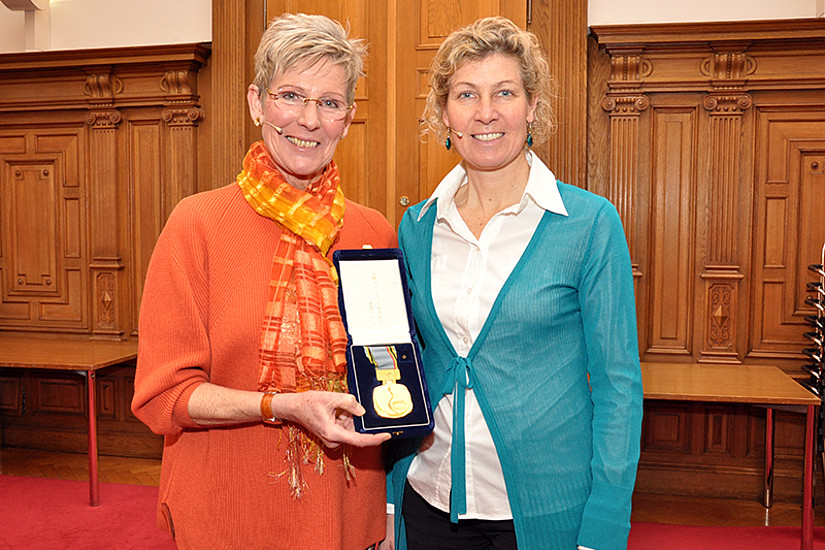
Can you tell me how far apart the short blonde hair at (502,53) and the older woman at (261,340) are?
0.84ft

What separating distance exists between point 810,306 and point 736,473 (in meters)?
1.15

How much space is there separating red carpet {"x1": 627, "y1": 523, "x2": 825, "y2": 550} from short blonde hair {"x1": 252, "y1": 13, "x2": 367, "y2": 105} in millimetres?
3103

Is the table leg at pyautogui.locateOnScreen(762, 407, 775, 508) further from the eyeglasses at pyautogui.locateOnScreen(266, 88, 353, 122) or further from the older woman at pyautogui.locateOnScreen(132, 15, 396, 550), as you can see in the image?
the eyeglasses at pyautogui.locateOnScreen(266, 88, 353, 122)

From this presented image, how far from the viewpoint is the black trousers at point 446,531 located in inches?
61.4

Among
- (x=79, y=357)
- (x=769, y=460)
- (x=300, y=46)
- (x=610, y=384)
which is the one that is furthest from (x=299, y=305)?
(x=769, y=460)

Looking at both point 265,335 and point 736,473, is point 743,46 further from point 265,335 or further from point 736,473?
point 265,335

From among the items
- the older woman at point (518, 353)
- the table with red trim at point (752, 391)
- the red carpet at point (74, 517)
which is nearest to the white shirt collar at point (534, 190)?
the older woman at point (518, 353)

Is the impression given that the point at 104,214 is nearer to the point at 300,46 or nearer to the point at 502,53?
the point at 300,46

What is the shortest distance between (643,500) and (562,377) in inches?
123

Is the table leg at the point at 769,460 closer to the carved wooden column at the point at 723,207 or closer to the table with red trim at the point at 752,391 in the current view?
the table with red trim at the point at 752,391

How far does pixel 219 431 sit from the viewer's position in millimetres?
1463

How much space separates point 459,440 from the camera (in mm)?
1549

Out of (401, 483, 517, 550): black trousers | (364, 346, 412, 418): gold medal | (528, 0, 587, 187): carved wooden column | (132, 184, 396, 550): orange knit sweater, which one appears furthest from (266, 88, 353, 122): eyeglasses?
(528, 0, 587, 187): carved wooden column

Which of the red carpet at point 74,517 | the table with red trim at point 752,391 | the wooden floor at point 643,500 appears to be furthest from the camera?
the wooden floor at point 643,500
